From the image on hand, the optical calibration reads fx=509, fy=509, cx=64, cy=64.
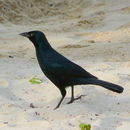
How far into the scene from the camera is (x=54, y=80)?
16.5 ft

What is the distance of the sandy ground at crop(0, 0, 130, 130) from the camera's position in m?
4.65

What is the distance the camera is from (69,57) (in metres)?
8.55

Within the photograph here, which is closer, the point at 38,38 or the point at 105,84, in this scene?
the point at 105,84

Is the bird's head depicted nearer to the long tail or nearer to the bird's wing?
the bird's wing

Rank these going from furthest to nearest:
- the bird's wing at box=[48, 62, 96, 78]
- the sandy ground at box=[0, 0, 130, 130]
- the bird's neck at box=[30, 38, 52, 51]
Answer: the bird's neck at box=[30, 38, 52, 51], the bird's wing at box=[48, 62, 96, 78], the sandy ground at box=[0, 0, 130, 130]

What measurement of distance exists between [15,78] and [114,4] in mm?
9129

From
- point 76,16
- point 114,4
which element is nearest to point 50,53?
point 76,16

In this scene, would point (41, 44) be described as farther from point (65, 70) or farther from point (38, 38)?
point (65, 70)

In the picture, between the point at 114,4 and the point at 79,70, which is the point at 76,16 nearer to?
the point at 114,4

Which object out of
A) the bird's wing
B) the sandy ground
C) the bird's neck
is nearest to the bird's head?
the bird's neck

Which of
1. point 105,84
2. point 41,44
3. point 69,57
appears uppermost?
point 41,44

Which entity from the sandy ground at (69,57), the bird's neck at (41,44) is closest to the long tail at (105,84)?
the sandy ground at (69,57)

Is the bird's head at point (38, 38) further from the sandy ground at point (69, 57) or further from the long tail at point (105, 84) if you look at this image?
the sandy ground at point (69, 57)

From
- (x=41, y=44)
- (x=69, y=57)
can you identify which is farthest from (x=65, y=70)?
(x=69, y=57)
